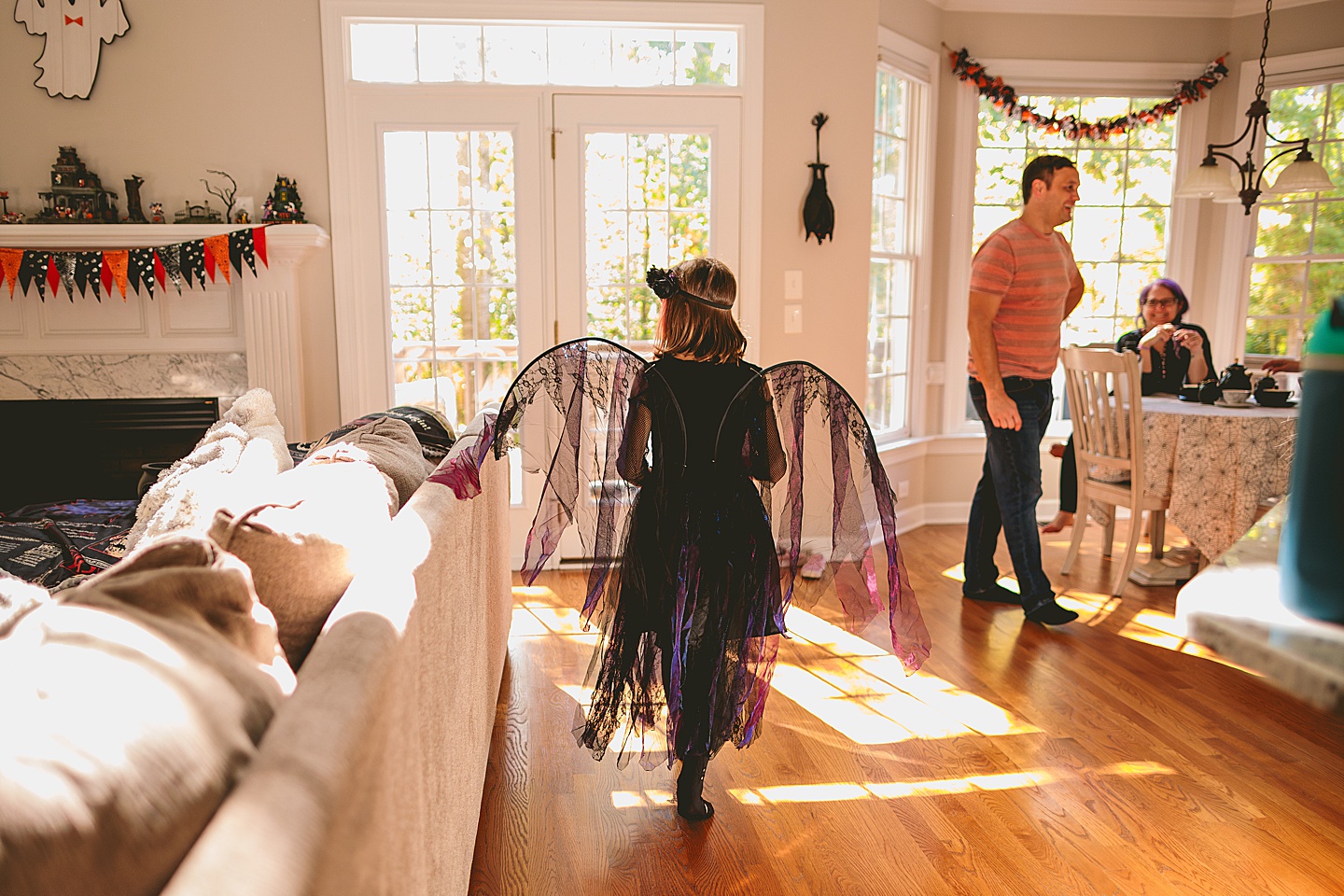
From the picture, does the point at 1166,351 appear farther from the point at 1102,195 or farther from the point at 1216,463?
the point at 1102,195

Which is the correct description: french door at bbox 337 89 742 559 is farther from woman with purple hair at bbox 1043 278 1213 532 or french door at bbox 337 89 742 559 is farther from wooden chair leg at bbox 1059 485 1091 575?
woman with purple hair at bbox 1043 278 1213 532

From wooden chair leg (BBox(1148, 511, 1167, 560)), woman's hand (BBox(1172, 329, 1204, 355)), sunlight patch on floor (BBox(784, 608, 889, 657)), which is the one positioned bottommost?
sunlight patch on floor (BBox(784, 608, 889, 657))

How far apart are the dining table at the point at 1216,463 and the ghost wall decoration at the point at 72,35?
4725 mm

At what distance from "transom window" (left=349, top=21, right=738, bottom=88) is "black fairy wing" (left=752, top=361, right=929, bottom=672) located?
2.69 metres

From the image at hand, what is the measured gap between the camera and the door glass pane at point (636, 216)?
4348 millimetres

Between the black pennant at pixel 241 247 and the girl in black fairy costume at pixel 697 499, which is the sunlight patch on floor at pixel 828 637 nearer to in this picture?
the girl in black fairy costume at pixel 697 499

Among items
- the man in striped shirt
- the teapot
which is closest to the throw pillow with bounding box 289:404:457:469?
the man in striped shirt

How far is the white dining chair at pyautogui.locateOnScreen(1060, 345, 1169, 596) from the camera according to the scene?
371cm

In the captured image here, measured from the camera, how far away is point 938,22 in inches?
199

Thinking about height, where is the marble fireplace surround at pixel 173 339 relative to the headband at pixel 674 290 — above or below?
below

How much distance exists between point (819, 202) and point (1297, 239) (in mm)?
2959

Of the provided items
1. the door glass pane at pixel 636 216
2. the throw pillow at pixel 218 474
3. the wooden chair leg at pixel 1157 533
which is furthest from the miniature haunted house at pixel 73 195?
the wooden chair leg at pixel 1157 533

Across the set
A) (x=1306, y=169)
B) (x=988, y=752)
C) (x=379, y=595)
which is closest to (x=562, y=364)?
(x=379, y=595)

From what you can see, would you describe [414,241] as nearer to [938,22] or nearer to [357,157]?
[357,157]
